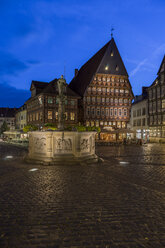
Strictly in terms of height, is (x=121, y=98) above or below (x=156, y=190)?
above

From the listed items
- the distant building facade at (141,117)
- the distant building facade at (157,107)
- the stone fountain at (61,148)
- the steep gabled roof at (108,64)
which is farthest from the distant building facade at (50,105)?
the stone fountain at (61,148)

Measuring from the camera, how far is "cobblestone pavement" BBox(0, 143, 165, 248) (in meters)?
3.12

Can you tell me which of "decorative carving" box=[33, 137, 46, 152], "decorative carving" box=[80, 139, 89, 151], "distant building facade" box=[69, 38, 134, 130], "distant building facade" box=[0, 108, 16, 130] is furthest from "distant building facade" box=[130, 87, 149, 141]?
"distant building facade" box=[0, 108, 16, 130]

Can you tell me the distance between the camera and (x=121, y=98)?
125 ft

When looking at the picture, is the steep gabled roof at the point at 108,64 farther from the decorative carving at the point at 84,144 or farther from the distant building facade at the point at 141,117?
the decorative carving at the point at 84,144

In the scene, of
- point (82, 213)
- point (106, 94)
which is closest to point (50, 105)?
point (106, 94)

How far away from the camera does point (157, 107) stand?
3934cm

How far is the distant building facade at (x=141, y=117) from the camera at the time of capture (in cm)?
4344

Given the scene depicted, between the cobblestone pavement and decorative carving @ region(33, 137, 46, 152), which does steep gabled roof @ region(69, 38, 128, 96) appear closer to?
decorative carving @ region(33, 137, 46, 152)

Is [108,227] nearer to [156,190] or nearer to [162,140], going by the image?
[156,190]

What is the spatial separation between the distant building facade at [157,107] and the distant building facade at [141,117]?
5.59ft

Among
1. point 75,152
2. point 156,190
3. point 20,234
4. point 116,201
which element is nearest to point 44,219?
point 20,234

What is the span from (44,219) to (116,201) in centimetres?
182

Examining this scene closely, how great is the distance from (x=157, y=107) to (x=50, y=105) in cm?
2103
